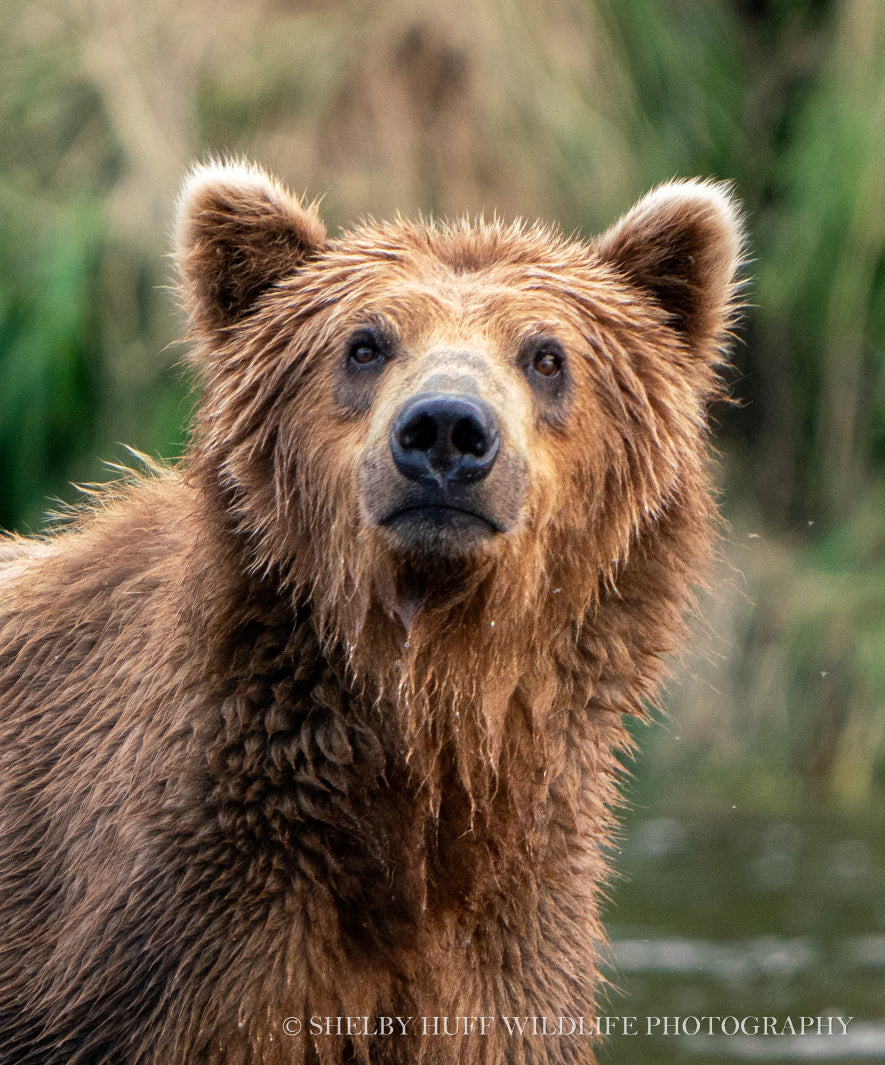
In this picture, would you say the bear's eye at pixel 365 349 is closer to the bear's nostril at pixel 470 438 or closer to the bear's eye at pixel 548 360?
the bear's eye at pixel 548 360

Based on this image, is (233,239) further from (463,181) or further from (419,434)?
(463,181)

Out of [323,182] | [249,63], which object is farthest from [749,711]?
[249,63]

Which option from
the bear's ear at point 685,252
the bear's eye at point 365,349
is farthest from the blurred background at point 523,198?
the bear's eye at point 365,349

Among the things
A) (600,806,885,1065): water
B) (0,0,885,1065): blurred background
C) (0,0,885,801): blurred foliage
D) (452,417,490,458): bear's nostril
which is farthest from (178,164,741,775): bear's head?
(0,0,885,801): blurred foliage

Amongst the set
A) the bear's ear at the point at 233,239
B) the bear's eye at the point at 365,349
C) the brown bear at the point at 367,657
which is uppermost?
the bear's ear at the point at 233,239

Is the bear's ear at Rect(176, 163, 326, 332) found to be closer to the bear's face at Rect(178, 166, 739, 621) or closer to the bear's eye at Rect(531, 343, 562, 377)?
the bear's face at Rect(178, 166, 739, 621)

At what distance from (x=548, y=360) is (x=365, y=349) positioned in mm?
428

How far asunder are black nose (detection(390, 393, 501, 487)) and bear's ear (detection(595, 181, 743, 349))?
3.23 feet

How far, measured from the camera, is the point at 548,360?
387cm

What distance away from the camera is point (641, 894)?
8133 mm

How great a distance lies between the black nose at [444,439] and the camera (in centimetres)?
335

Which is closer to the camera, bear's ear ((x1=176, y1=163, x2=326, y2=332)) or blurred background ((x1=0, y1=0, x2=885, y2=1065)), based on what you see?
bear's ear ((x1=176, y1=163, x2=326, y2=332))

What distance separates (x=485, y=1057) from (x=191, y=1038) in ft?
2.24

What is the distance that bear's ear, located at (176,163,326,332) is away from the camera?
3.99 metres
